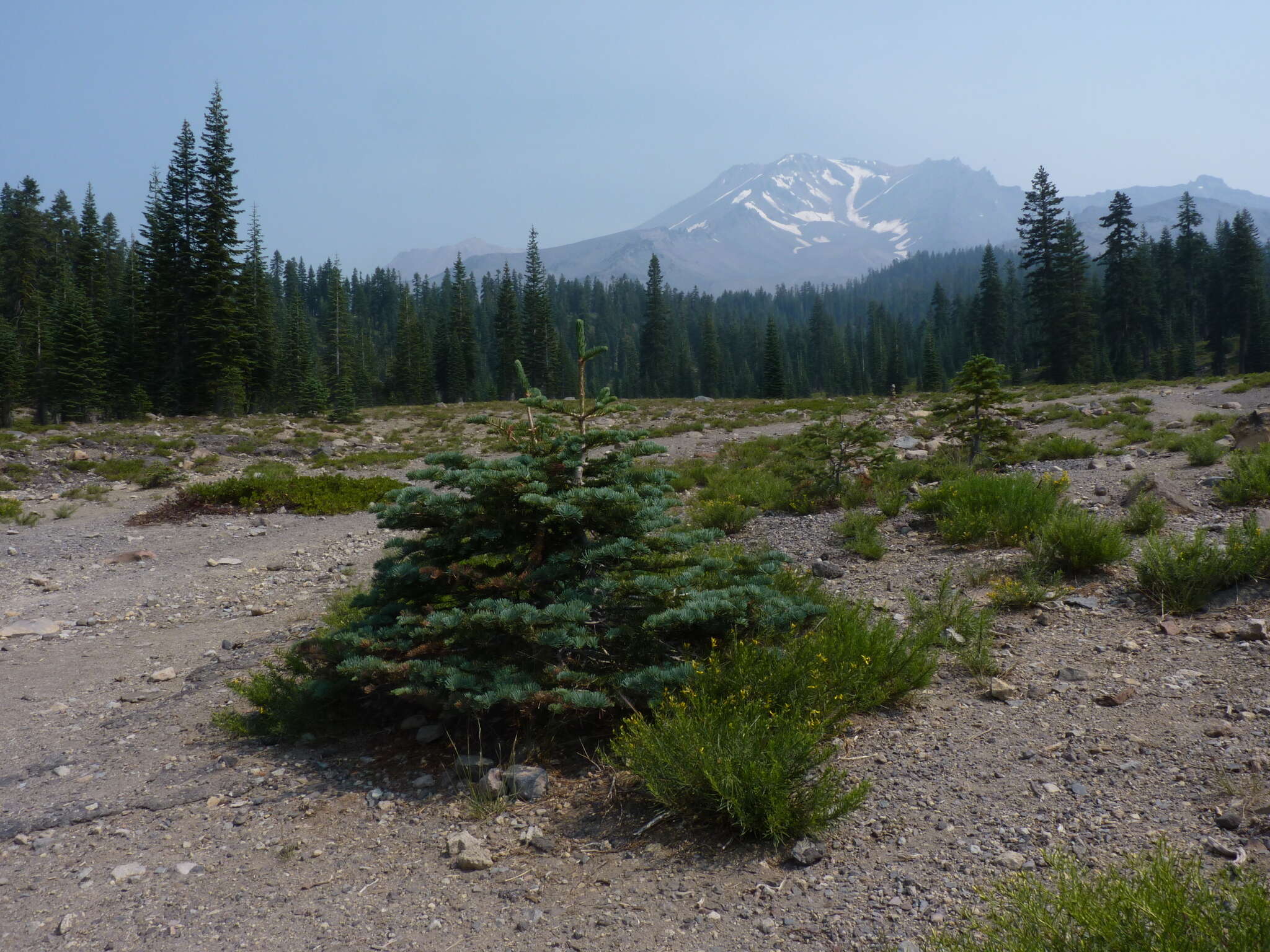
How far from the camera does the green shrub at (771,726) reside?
11.0ft

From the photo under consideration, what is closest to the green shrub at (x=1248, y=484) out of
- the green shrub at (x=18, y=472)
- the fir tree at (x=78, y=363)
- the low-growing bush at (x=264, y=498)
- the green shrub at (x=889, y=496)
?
the green shrub at (x=889, y=496)

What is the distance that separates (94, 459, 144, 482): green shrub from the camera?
1827 cm

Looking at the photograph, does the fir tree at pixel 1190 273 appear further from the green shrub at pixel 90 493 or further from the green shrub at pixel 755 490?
the green shrub at pixel 90 493

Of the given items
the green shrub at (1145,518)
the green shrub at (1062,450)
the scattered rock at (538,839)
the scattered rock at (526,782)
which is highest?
the green shrub at (1062,450)

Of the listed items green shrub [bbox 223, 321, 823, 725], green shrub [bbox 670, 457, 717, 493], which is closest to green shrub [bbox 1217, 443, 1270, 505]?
green shrub [bbox 223, 321, 823, 725]

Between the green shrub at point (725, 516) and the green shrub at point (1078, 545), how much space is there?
402 centimetres

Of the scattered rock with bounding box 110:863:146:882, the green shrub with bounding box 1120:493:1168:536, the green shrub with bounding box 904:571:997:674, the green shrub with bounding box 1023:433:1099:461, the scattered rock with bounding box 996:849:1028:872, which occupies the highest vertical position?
the green shrub with bounding box 1023:433:1099:461

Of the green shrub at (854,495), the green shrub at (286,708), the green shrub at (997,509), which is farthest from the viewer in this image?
the green shrub at (854,495)

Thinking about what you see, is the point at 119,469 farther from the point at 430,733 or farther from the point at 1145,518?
the point at 1145,518

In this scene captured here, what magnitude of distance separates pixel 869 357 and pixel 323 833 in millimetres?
130818

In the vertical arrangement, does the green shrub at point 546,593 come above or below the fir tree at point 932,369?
below

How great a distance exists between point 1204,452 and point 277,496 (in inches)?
636

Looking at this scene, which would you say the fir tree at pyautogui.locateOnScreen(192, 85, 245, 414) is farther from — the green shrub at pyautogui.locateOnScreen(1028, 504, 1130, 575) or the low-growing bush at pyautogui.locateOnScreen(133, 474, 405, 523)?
the green shrub at pyautogui.locateOnScreen(1028, 504, 1130, 575)

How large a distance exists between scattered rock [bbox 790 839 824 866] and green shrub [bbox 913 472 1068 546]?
522 cm
